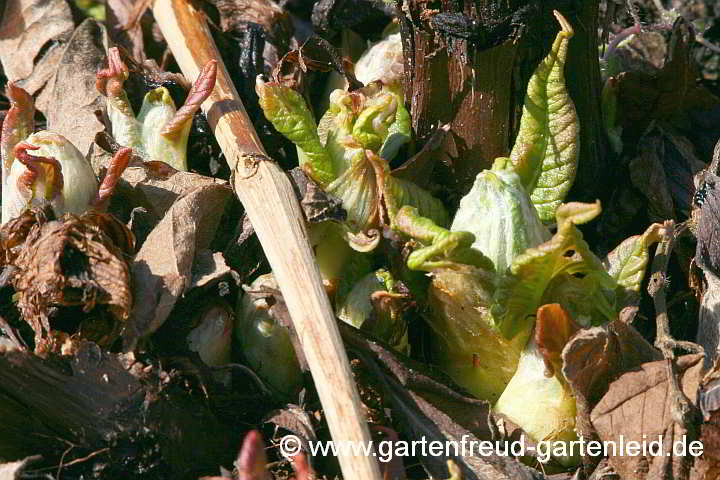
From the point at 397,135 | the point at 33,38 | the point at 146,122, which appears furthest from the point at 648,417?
the point at 33,38

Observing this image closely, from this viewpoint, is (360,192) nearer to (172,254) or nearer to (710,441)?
(172,254)

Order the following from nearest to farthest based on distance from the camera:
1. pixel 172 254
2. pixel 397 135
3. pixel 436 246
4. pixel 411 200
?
pixel 436 246 → pixel 172 254 → pixel 411 200 → pixel 397 135

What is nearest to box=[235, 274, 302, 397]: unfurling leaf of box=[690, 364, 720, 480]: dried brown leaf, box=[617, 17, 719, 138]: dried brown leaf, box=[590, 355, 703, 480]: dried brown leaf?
box=[590, 355, 703, 480]: dried brown leaf

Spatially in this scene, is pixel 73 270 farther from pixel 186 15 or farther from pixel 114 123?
pixel 186 15

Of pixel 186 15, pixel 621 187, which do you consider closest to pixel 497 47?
pixel 621 187

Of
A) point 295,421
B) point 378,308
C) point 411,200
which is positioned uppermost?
point 411,200

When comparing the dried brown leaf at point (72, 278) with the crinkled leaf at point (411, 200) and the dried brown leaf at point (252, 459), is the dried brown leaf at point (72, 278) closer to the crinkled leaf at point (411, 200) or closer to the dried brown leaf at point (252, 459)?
the dried brown leaf at point (252, 459)

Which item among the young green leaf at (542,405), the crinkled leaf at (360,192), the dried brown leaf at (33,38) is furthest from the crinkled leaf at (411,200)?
the dried brown leaf at (33,38)
